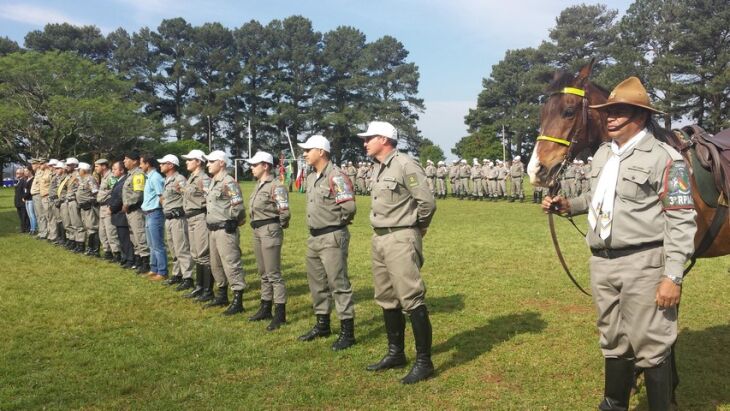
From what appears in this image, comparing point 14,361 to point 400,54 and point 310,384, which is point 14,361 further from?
point 400,54

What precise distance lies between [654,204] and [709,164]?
128 cm

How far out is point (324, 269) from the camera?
6.28 meters

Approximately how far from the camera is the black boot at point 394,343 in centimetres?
538

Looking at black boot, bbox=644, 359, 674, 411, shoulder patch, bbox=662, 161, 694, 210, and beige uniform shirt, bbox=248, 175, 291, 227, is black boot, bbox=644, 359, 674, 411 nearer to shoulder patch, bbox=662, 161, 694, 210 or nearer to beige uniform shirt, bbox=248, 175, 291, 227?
shoulder patch, bbox=662, 161, 694, 210

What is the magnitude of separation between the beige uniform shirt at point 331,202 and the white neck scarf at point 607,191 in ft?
9.28

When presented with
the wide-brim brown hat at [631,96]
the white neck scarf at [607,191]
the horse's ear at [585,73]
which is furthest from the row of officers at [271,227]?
the wide-brim brown hat at [631,96]

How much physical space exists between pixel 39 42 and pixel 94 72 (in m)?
22.3

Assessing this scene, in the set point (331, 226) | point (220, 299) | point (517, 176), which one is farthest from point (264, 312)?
point (517, 176)

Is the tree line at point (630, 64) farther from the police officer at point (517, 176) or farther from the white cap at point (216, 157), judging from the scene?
the white cap at point (216, 157)

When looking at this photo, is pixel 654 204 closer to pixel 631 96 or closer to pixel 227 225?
pixel 631 96

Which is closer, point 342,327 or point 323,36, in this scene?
point 342,327

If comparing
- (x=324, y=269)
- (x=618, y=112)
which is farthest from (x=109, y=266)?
(x=618, y=112)

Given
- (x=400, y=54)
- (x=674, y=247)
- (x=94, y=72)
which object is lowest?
(x=674, y=247)

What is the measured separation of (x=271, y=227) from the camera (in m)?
6.99
